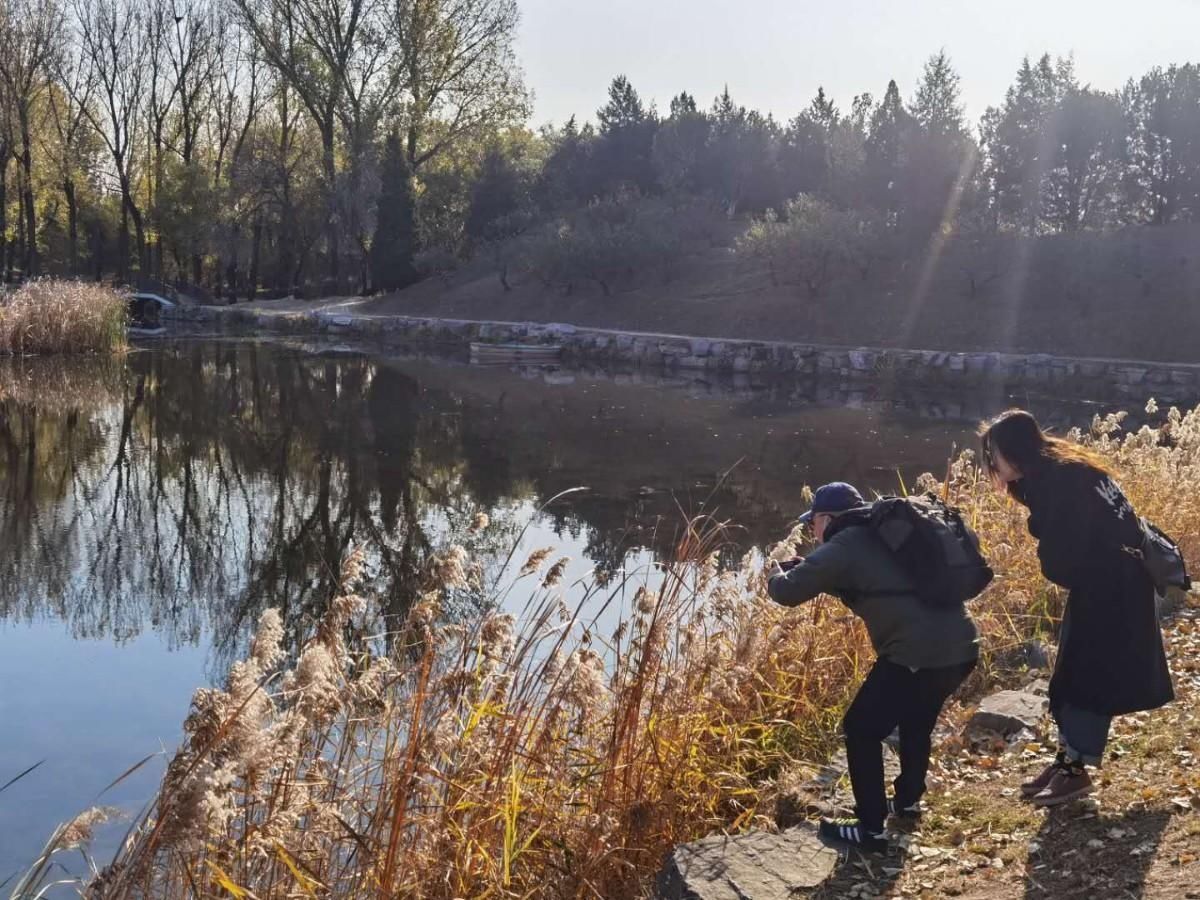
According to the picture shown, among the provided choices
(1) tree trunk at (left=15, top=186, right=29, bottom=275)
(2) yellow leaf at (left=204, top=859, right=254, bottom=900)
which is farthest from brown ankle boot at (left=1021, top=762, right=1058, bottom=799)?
(1) tree trunk at (left=15, top=186, right=29, bottom=275)

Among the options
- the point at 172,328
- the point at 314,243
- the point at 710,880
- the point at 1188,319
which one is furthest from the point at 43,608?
the point at 314,243

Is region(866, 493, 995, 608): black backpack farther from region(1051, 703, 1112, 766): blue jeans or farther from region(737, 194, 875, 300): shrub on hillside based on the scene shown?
region(737, 194, 875, 300): shrub on hillside

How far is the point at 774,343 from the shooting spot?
24875 millimetres

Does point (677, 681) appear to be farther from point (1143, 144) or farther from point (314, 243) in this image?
point (314, 243)

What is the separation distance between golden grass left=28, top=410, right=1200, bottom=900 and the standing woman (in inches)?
39.9

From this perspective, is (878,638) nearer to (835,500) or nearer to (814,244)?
(835,500)

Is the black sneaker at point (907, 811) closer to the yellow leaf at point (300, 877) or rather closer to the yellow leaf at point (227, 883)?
the yellow leaf at point (300, 877)

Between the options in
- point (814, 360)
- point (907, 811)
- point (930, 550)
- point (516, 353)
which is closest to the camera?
point (930, 550)

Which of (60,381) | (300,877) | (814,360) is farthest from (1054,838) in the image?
(814,360)

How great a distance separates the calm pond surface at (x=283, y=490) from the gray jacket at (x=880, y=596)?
181 centimetres

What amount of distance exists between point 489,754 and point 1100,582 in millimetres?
1889

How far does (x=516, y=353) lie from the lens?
26.6 meters

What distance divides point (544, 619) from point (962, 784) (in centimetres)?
158

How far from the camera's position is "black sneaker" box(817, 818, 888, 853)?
3434mm
